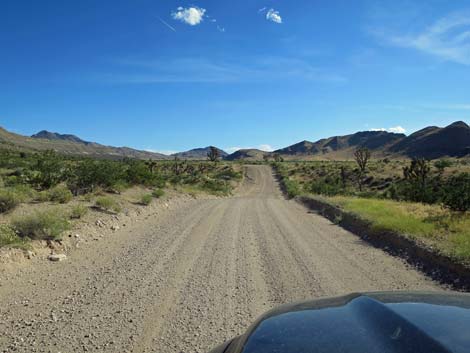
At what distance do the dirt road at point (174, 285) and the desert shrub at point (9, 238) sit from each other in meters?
0.95

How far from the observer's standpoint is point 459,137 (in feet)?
542

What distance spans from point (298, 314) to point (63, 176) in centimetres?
1978

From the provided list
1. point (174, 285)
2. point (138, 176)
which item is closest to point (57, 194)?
point (174, 285)

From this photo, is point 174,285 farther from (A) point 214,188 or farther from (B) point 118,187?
(A) point 214,188

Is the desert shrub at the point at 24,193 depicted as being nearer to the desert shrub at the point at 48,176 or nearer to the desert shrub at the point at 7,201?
the desert shrub at the point at 7,201

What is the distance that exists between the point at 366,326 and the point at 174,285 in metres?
5.52

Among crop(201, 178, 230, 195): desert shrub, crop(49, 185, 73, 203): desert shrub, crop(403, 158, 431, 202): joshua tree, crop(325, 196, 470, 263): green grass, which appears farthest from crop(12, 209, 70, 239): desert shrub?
crop(403, 158, 431, 202): joshua tree

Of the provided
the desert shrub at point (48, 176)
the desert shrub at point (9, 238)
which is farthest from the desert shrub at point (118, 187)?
the desert shrub at point (9, 238)

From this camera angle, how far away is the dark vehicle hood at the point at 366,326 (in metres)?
2.22

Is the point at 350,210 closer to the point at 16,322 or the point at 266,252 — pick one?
the point at 266,252

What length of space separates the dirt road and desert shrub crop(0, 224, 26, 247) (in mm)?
949

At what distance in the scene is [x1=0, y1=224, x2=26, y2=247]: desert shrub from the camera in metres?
8.95

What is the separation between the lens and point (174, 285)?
7.54m

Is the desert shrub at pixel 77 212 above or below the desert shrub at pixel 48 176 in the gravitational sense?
below
